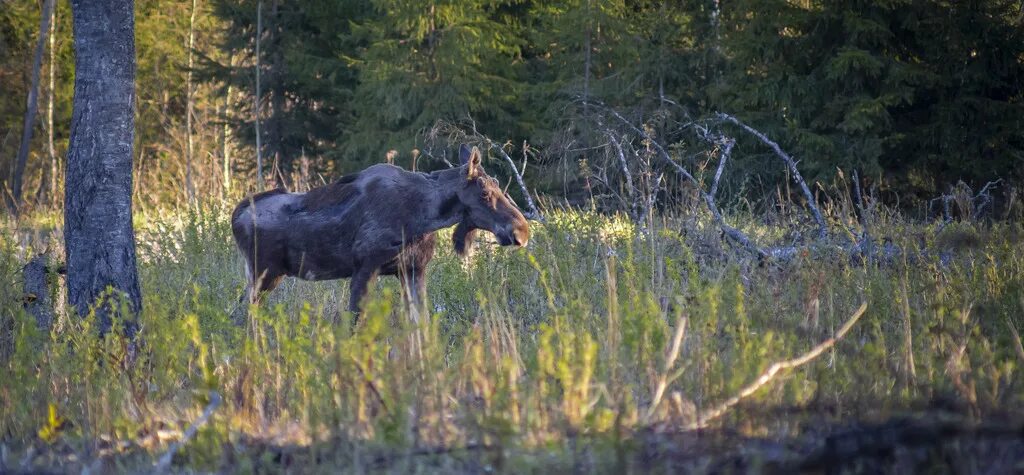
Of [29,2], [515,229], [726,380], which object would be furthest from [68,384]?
[29,2]

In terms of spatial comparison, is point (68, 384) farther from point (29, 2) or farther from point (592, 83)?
point (29, 2)

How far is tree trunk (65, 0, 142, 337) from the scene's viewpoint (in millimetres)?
6855

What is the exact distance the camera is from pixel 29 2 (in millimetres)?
29109

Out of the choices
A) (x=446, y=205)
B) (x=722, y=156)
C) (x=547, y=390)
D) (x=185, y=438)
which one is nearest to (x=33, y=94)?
(x=722, y=156)

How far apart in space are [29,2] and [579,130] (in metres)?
17.9

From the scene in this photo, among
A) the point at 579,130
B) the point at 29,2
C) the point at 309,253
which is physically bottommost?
the point at 309,253

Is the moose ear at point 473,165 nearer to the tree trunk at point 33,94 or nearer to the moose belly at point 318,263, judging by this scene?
the moose belly at point 318,263

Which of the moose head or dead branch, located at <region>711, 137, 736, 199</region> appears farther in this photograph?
dead branch, located at <region>711, 137, 736, 199</region>

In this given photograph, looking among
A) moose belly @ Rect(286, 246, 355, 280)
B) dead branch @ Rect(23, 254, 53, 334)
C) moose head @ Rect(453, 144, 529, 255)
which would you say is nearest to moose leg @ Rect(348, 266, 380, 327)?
moose belly @ Rect(286, 246, 355, 280)

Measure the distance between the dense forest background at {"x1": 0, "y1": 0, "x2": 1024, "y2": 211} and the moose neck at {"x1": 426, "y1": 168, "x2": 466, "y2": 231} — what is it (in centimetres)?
394

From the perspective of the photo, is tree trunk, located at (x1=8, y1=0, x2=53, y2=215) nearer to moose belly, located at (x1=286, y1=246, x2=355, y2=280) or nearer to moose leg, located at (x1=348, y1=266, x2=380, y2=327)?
moose belly, located at (x1=286, y1=246, x2=355, y2=280)

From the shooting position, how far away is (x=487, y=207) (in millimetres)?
7672

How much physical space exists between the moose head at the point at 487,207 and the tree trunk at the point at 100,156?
2.39 m

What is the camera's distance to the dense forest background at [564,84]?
18.2 meters
